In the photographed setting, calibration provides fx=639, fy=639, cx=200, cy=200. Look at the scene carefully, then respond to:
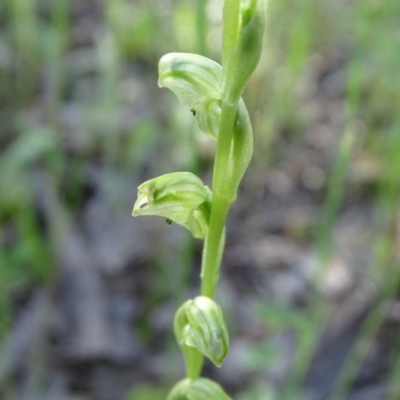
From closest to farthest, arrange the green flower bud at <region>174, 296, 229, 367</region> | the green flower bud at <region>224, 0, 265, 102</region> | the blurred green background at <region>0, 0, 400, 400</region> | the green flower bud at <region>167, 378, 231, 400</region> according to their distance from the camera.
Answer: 1. the green flower bud at <region>224, 0, 265, 102</region>
2. the green flower bud at <region>174, 296, 229, 367</region>
3. the green flower bud at <region>167, 378, 231, 400</region>
4. the blurred green background at <region>0, 0, 400, 400</region>

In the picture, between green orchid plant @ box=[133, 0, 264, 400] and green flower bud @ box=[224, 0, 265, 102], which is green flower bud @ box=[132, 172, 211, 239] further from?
green flower bud @ box=[224, 0, 265, 102]

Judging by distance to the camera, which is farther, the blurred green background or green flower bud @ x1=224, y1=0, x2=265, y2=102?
the blurred green background

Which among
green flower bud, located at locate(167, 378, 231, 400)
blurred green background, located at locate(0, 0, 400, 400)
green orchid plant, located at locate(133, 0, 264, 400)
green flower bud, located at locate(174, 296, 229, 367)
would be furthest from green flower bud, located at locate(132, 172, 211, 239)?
blurred green background, located at locate(0, 0, 400, 400)

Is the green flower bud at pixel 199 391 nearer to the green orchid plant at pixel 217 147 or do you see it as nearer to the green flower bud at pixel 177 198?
the green orchid plant at pixel 217 147

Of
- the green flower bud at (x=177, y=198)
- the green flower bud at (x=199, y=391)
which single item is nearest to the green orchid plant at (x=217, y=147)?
the green flower bud at (x=177, y=198)

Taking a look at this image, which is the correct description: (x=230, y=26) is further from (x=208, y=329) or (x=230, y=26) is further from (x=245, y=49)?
(x=208, y=329)

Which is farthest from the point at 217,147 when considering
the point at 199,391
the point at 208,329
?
the point at 199,391

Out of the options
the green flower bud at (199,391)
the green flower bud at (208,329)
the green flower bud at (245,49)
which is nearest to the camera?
the green flower bud at (245,49)
